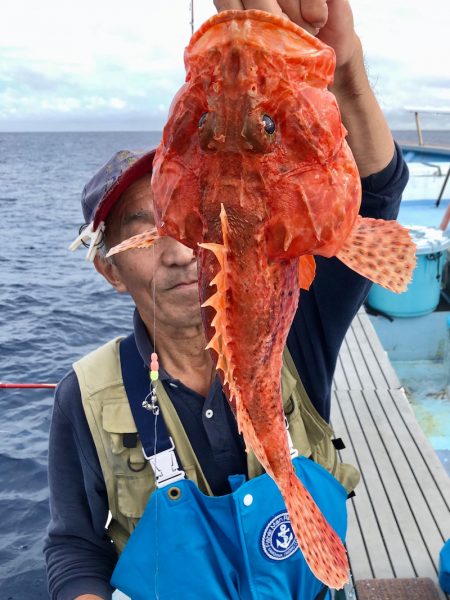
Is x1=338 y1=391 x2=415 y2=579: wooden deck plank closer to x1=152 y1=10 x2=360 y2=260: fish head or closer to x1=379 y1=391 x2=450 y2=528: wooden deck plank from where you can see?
x1=379 y1=391 x2=450 y2=528: wooden deck plank

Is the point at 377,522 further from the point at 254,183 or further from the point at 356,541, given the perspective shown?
the point at 254,183

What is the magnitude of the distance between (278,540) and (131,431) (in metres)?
0.98

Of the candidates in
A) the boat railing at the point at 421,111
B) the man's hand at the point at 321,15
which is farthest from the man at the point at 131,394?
the boat railing at the point at 421,111

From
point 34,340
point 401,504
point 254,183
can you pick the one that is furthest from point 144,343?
point 34,340

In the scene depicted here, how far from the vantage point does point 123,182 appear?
10.4 ft

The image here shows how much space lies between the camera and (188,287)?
123 inches

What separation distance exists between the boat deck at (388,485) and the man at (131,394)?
149cm

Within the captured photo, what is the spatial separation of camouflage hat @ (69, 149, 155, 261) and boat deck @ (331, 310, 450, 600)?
3.23m

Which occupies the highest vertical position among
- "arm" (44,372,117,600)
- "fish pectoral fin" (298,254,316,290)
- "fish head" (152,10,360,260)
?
"fish head" (152,10,360,260)

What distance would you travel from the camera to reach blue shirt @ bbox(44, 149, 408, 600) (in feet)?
10.5

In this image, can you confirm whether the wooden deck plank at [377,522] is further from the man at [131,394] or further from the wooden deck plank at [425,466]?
the man at [131,394]

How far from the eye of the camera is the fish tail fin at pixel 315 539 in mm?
1938

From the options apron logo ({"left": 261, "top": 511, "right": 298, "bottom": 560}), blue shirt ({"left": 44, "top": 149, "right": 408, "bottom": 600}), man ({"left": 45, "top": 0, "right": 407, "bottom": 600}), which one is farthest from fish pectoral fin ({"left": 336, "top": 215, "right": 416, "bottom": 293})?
apron logo ({"left": 261, "top": 511, "right": 298, "bottom": 560})

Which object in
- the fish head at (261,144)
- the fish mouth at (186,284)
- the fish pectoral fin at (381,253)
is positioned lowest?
the fish mouth at (186,284)
